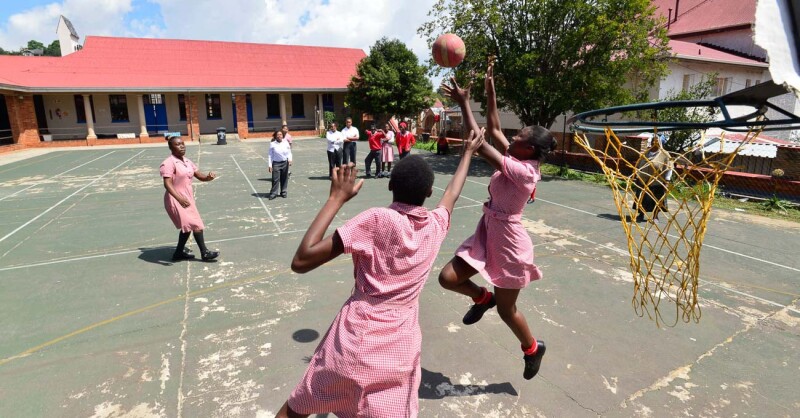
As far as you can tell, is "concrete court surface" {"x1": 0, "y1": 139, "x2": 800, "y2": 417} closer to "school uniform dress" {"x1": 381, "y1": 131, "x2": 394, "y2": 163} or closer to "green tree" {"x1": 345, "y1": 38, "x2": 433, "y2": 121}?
"school uniform dress" {"x1": 381, "y1": 131, "x2": 394, "y2": 163}

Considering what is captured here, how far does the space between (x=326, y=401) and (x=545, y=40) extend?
50.4 ft

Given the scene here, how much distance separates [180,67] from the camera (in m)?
28.5

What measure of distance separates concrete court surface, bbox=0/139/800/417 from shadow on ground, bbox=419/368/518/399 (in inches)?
0.5

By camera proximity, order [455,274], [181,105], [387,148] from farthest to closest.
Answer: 1. [181,105]
2. [387,148]
3. [455,274]

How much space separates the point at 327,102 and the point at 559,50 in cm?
2016

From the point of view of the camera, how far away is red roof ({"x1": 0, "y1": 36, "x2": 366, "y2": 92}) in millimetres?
24938

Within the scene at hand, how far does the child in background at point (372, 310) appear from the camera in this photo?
2008 mm

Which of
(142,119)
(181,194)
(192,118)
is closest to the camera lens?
(181,194)

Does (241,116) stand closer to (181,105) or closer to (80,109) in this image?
(181,105)

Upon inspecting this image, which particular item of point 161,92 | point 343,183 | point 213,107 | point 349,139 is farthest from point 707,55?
point 161,92

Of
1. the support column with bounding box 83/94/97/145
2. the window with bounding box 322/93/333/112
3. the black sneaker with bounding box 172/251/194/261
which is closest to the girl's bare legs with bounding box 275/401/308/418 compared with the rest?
the black sneaker with bounding box 172/251/194/261

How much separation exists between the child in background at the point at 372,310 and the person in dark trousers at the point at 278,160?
8.64m

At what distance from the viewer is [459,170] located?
2691mm

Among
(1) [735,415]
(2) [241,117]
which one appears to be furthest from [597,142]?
(2) [241,117]
